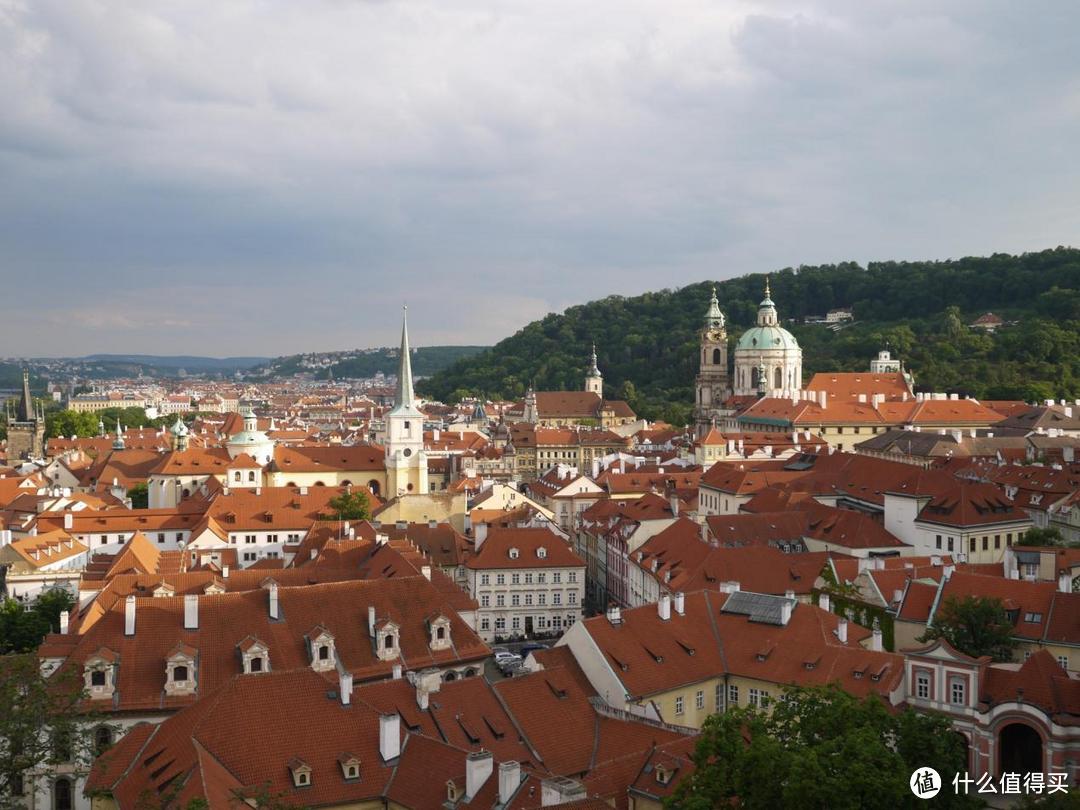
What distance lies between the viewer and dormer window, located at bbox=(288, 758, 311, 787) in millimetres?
27719

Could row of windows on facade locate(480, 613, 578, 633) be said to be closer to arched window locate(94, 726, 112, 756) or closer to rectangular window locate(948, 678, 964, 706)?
arched window locate(94, 726, 112, 756)

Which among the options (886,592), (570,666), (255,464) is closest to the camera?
(570,666)

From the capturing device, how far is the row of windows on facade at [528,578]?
2286 inches

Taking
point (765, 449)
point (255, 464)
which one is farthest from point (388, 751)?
point (765, 449)

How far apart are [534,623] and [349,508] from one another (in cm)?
2117

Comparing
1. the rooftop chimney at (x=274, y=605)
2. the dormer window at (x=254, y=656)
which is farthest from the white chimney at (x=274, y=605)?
the dormer window at (x=254, y=656)

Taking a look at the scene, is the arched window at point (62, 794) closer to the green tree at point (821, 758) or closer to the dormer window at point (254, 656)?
the dormer window at point (254, 656)

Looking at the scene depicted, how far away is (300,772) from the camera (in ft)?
91.0

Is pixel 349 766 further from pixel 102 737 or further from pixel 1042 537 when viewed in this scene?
pixel 1042 537

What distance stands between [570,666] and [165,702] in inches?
521

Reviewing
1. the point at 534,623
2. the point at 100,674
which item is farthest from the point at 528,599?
the point at 100,674

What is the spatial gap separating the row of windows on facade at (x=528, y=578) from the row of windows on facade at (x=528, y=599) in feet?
2.16

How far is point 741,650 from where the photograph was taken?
39.5 meters

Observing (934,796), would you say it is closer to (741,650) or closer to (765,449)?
(741,650)
